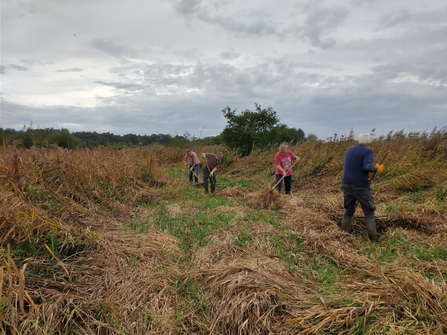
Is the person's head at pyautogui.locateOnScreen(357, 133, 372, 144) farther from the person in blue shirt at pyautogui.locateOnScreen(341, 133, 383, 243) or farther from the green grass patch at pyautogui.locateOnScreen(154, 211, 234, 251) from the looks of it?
the green grass patch at pyautogui.locateOnScreen(154, 211, 234, 251)

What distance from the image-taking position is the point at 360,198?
14.1ft

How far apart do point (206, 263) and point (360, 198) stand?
8.22 feet

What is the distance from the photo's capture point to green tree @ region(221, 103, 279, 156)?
55.0ft

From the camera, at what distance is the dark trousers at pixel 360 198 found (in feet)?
13.9

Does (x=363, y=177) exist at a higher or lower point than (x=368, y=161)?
lower

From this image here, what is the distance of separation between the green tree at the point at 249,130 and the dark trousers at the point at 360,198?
12.1 m

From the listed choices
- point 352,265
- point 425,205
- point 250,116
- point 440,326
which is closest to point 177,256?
point 352,265

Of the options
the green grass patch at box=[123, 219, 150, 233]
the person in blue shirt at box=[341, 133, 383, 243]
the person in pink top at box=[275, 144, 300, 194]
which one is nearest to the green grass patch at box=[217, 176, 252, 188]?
the person in pink top at box=[275, 144, 300, 194]

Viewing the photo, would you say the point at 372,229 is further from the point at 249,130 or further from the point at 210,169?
the point at 249,130

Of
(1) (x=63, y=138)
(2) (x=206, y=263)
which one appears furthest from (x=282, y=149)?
(1) (x=63, y=138)

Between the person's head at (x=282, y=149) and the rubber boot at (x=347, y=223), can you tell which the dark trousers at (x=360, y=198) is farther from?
the person's head at (x=282, y=149)

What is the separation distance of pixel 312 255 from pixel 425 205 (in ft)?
9.54

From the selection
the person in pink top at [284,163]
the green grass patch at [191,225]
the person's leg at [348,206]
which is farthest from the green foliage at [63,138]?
the person's leg at [348,206]

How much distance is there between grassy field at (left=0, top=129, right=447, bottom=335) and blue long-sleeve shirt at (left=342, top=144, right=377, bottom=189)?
0.81 m
